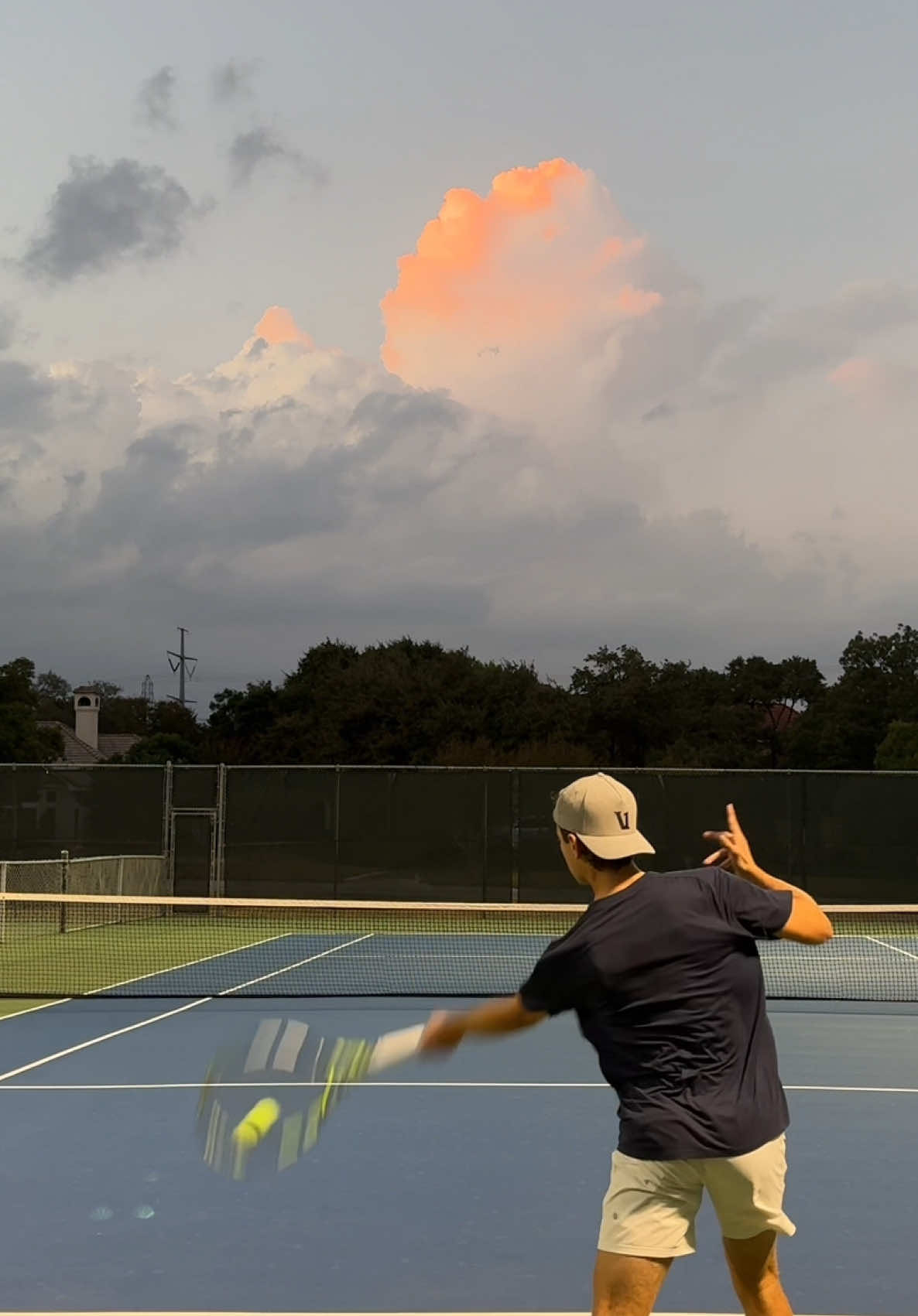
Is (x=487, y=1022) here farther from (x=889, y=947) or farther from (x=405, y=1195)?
(x=889, y=947)

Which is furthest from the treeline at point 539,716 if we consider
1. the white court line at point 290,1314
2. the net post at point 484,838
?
the white court line at point 290,1314

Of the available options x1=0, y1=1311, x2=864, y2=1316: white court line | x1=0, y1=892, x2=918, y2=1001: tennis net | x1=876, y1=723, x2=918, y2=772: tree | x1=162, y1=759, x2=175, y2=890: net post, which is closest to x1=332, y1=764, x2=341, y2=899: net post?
x1=0, y1=892, x2=918, y2=1001: tennis net

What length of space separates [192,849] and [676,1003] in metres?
23.9

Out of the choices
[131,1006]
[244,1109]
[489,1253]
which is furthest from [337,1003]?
[244,1109]

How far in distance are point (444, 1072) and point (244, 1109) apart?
720 centimetres

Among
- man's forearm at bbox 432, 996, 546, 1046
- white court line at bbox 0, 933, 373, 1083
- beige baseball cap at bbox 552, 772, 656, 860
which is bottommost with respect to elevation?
white court line at bbox 0, 933, 373, 1083

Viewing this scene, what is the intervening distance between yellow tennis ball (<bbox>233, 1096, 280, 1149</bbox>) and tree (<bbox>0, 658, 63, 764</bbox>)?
49771 millimetres

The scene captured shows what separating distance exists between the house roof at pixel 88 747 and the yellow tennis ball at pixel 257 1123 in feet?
233

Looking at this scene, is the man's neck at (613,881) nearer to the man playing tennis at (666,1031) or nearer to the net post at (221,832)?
the man playing tennis at (666,1031)

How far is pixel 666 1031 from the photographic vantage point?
3.73m

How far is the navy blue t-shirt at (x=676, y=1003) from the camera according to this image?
12.1 ft

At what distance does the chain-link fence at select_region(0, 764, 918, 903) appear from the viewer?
26.1 metres

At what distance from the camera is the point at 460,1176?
7.49 m

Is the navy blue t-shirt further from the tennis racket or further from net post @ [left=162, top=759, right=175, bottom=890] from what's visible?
net post @ [left=162, top=759, right=175, bottom=890]
